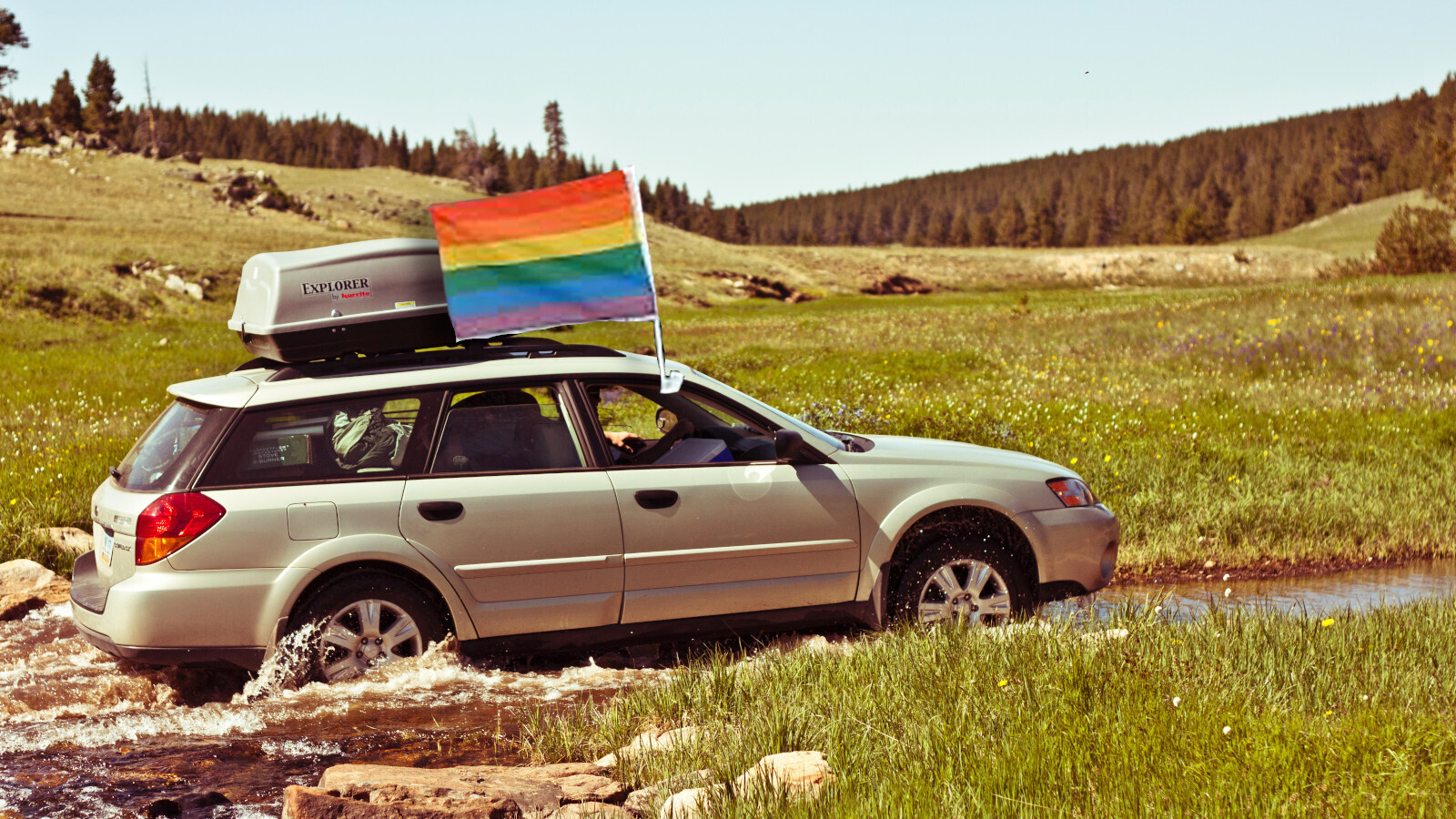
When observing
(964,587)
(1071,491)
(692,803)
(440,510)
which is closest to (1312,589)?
(1071,491)

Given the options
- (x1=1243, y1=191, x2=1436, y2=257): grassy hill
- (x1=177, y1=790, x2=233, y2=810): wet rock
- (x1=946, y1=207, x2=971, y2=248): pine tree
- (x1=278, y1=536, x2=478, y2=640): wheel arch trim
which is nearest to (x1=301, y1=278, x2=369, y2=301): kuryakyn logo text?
(x1=278, y1=536, x2=478, y2=640): wheel arch trim

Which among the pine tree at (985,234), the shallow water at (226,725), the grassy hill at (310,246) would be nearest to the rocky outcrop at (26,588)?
the shallow water at (226,725)

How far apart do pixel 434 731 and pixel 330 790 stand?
125 cm

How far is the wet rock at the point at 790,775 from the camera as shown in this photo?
143 inches

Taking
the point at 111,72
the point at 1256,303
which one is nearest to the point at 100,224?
the point at 1256,303

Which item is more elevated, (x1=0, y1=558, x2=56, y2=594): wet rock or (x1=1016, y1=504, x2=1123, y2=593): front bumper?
(x1=1016, y1=504, x2=1123, y2=593): front bumper

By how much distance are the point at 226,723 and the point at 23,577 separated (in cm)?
342

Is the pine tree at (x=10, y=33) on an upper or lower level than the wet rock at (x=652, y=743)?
upper

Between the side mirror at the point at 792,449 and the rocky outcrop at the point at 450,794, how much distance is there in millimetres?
2043

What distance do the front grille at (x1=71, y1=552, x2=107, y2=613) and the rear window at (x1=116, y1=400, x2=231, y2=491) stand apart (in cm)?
50

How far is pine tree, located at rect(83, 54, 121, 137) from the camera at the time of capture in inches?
4998

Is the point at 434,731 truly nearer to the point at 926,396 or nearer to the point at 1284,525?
the point at 1284,525

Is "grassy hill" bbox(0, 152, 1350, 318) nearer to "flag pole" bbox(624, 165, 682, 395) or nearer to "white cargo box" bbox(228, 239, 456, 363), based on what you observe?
"white cargo box" bbox(228, 239, 456, 363)

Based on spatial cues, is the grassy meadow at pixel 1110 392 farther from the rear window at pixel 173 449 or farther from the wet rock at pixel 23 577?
the rear window at pixel 173 449
